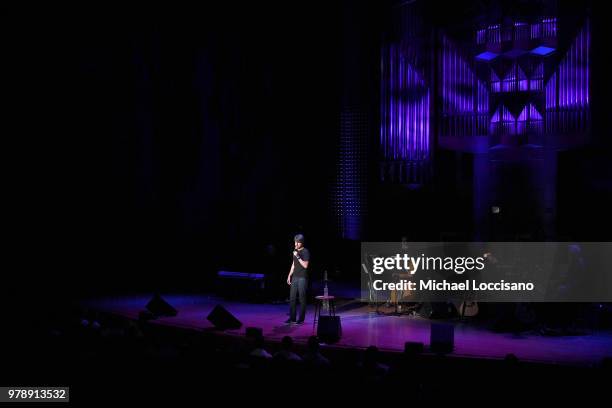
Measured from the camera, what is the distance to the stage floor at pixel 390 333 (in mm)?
8125

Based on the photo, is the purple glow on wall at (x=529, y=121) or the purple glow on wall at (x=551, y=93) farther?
the purple glow on wall at (x=529, y=121)

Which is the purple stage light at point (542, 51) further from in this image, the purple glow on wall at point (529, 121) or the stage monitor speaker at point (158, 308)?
the stage monitor speaker at point (158, 308)

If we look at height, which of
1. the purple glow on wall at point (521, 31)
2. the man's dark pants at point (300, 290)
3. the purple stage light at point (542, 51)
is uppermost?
the purple glow on wall at point (521, 31)

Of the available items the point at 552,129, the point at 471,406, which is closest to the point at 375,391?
the point at 471,406

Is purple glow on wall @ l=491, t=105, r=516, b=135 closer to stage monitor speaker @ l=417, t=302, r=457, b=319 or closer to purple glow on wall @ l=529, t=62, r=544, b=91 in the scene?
purple glow on wall @ l=529, t=62, r=544, b=91

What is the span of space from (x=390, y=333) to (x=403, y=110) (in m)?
5.29

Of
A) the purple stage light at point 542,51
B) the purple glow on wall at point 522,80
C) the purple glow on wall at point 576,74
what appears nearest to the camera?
the purple glow on wall at point 576,74

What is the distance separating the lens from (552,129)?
38.8ft

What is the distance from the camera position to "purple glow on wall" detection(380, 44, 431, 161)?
13172mm

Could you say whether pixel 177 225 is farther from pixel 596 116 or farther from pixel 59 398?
pixel 59 398

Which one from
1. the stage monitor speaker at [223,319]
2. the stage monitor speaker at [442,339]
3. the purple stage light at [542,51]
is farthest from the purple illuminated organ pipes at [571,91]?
the stage monitor speaker at [223,319]

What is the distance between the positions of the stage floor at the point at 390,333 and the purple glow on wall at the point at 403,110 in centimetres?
323

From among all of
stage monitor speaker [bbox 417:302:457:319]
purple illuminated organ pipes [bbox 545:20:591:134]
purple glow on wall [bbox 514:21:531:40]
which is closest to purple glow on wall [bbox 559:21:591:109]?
purple illuminated organ pipes [bbox 545:20:591:134]

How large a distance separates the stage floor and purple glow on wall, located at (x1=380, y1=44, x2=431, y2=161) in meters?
3.23
